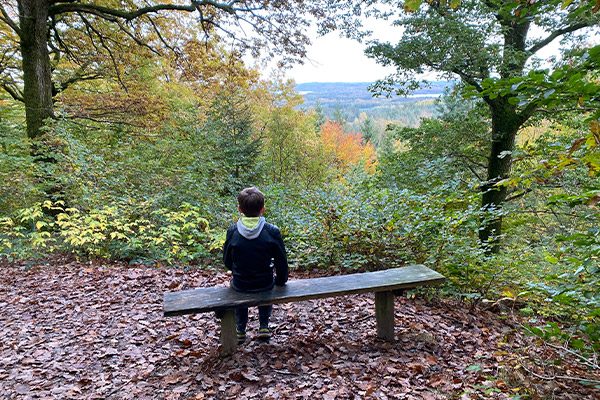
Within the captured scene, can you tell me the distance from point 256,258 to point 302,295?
1.69 feet

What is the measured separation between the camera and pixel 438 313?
4.11 metres

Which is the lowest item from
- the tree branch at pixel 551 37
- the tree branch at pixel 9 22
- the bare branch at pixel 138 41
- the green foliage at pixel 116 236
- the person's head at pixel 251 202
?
the green foliage at pixel 116 236

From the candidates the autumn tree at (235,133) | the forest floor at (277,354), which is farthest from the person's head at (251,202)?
the autumn tree at (235,133)

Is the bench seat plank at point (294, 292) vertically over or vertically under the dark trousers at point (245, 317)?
over

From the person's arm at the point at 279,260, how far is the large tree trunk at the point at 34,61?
708cm

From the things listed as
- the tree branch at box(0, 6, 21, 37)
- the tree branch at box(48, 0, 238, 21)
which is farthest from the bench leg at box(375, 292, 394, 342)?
the tree branch at box(0, 6, 21, 37)

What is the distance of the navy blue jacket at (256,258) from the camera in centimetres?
323

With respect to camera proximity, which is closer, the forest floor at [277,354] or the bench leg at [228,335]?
the forest floor at [277,354]

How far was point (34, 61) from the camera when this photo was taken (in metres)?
7.85

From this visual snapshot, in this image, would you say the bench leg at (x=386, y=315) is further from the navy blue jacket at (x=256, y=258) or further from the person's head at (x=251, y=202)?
the person's head at (x=251, y=202)

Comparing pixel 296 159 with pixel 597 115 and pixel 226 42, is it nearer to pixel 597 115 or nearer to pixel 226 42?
pixel 226 42

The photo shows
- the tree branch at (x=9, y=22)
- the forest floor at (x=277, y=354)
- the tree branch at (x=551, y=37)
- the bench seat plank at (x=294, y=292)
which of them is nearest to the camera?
the forest floor at (x=277, y=354)

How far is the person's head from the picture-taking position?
3.18m

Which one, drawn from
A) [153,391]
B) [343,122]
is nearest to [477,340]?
[153,391]
